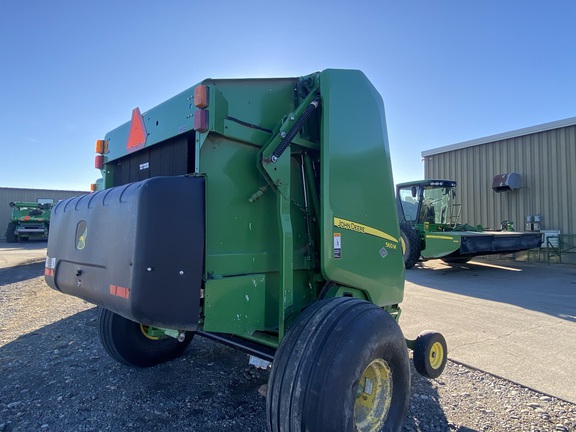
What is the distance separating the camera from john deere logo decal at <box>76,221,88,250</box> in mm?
2477

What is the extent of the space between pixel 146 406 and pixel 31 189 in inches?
1291

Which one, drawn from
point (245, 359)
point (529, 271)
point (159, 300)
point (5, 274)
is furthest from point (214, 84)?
point (529, 271)

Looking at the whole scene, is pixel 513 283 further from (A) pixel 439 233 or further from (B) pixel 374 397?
(B) pixel 374 397

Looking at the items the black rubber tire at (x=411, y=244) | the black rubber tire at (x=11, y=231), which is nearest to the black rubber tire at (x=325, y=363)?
the black rubber tire at (x=411, y=244)

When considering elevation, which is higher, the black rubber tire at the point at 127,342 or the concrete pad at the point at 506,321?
the black rubber tire at the point at 127,342

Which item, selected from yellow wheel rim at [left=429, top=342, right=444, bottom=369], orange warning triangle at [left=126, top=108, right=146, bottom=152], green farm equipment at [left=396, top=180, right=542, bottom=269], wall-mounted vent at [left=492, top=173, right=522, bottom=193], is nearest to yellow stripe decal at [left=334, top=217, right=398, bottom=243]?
yellow wheel rim at [left=429, top=342, right=444, bottom=369]

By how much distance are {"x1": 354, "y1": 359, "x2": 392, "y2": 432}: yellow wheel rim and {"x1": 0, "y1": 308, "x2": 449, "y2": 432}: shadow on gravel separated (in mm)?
461

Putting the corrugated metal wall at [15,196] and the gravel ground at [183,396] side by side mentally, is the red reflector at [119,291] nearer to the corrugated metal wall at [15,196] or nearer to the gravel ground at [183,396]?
the gravel ground at [183,396]

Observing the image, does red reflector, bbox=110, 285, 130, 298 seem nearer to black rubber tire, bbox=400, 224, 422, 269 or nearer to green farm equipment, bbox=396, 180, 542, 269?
green farm equipment, bbox=396, 180, 542, 269

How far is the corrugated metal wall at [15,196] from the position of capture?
93.1 feet

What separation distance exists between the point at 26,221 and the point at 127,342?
2398cm

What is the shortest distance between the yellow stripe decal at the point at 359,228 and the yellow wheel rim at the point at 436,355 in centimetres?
103

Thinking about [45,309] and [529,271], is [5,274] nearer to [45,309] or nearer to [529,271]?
[45,309]

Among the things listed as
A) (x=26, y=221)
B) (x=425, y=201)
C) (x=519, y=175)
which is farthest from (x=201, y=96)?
(x=26, y=221)
